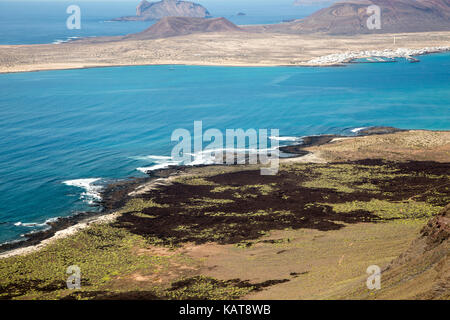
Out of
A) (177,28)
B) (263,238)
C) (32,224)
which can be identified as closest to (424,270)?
(263,238)

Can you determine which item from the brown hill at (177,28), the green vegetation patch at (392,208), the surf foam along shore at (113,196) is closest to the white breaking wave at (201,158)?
the surf foam along shore at (113,196)

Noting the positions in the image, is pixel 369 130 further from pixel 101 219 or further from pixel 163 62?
pixel 163 62

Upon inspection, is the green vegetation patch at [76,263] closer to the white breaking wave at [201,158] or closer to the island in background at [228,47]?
the white breaking wave at [201,158]

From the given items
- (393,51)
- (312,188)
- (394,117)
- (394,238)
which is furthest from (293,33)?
(394,238)

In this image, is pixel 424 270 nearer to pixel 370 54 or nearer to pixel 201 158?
pixel 201 158

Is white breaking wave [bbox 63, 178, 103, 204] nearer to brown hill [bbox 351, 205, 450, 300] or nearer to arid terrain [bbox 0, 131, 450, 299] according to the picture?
arid terrain [bbox 0, 131, 450, 299]
